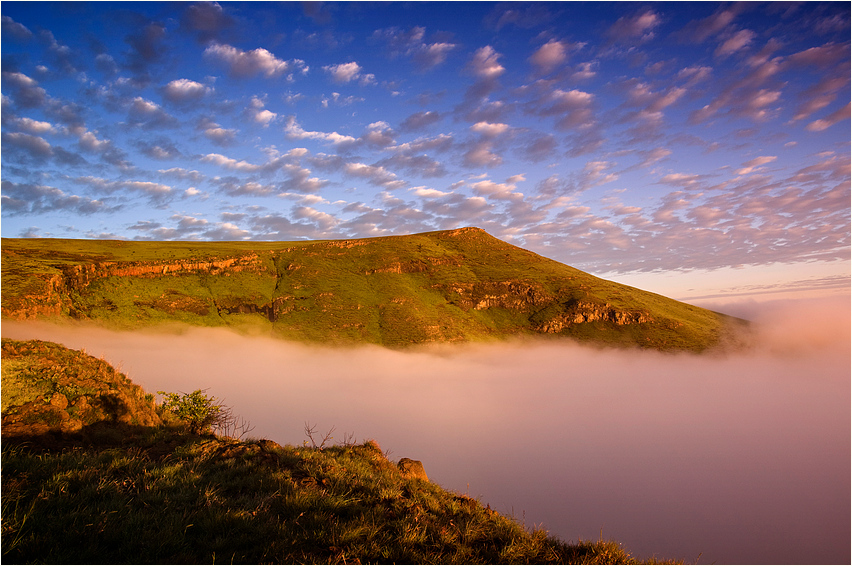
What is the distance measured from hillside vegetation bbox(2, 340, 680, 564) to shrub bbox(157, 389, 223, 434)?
3169mm

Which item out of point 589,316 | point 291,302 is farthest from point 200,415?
point 589,316

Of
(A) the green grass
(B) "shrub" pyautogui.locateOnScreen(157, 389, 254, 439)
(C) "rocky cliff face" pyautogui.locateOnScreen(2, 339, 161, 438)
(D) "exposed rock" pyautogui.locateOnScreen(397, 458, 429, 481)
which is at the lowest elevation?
(D) "exposed rock" pyautogui.locateOnScreen(397, 458, 429, 481)

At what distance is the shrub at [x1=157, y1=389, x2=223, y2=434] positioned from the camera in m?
17.6

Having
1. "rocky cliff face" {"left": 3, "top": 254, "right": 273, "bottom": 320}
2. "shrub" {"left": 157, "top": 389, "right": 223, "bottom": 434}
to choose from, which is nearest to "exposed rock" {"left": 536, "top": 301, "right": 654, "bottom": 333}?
"rocky cliff face" {"left": 3, "top": 254, "right": 273, "bottom": 320}

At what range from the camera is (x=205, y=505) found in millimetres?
8734

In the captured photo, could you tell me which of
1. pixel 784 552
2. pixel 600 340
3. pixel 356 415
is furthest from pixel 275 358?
pixel 784 552

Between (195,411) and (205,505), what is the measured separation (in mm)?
13271

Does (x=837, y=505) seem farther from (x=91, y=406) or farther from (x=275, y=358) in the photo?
(x=91, y=406)

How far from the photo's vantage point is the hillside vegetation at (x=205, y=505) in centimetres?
731

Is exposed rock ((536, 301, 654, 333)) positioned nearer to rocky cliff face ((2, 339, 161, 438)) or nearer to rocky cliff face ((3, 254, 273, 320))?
rocky cliff face ((3, 254, 273, 320))

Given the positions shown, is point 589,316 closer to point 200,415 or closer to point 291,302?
point 291,302

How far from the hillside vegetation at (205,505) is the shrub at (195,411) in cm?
317

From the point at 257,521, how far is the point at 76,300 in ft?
573

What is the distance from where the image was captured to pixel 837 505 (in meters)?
189
